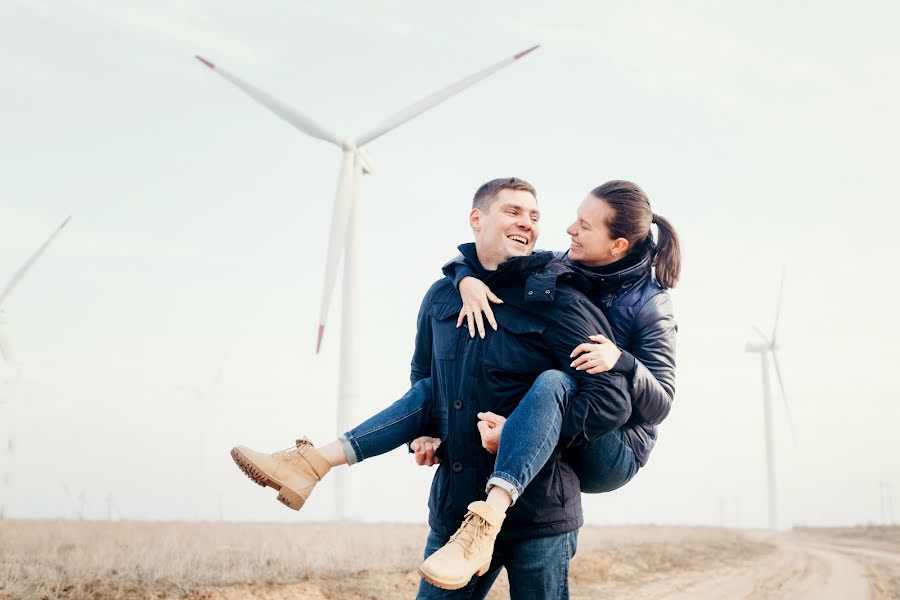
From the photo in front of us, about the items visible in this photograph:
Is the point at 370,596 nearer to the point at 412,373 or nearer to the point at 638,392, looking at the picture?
the point at 412,373

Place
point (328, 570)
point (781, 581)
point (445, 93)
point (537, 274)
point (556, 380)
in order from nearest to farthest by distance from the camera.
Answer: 1. point (556, 380)
2. point (537, 274)
3. point (328, 570)
4. point (781, 581)
5. point (445, 93)

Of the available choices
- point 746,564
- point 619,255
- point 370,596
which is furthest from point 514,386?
point 746,564

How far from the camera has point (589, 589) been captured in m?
12.4

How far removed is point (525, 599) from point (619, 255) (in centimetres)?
215

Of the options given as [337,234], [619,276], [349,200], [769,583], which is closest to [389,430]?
[619,276]

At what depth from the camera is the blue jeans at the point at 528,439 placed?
3.72 m

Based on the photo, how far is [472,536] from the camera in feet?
12.2

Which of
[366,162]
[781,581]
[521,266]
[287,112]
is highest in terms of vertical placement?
[287,112]

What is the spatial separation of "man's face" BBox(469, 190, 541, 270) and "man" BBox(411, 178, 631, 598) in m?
0.12

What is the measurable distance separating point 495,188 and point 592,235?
2.62ft

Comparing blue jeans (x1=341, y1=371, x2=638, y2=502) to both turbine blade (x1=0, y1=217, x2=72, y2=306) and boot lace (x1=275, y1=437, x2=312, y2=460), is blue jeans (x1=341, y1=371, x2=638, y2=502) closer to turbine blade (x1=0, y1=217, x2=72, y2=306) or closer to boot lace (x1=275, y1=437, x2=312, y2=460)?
boot lace (x1=275, y1=437, x2=312, y2=460)

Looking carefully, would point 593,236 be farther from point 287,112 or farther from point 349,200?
point 287,112

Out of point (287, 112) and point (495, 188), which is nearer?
point (495, 188)

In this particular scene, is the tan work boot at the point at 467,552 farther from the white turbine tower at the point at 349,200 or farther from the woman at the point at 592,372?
the white turbine tower at the point at 349,200
